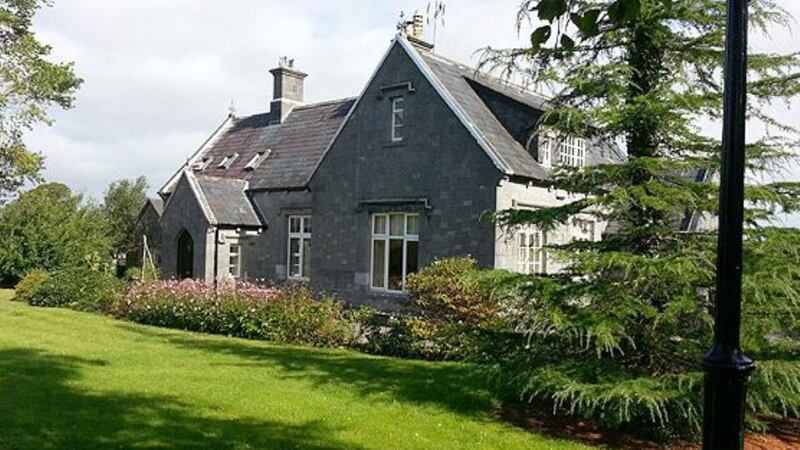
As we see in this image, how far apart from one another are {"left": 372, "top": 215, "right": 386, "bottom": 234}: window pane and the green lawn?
272 inches

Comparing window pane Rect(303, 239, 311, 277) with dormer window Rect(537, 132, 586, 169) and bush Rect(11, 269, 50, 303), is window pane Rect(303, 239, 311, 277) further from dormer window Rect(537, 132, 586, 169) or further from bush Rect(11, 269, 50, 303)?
bush Rect(11, 269, 50, 303)

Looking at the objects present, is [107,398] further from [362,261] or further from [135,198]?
[135,198]

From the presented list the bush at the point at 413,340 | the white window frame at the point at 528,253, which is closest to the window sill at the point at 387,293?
the white window frame at the point at 528,253

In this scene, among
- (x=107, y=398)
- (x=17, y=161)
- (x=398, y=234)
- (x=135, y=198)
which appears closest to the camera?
(x=107, y=398)

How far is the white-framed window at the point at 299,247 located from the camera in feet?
79.7

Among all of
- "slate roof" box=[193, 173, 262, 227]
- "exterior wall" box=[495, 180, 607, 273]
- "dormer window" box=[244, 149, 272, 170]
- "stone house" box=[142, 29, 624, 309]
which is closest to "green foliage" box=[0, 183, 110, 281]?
"stone house" box=[142, 29, 624, 309]

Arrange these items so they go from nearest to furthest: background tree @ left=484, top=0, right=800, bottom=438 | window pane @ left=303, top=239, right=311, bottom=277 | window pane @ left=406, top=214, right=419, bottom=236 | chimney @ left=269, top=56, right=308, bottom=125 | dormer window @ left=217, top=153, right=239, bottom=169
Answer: background tree @ left=484, top=0, right=800, bottom=438 → window pane @ left=406, top=214, right=419, bottom=236 → window pane @ left=303, top=239, right=311, bottom=277 → dormer window @ left=217, top=153, right=239, bottom=169 → chimney @ left=269, top=56, right=308, bottom=125

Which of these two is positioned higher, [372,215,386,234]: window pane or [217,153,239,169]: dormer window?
[217,153,239,169]: dormer window

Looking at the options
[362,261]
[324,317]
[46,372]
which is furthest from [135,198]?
[46,372]

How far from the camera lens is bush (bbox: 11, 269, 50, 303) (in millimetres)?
23906

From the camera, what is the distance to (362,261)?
21.4 metres

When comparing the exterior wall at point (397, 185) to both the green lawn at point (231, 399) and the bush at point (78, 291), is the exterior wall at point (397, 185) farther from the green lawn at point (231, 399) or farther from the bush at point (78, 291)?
the bush at point (78, 291)

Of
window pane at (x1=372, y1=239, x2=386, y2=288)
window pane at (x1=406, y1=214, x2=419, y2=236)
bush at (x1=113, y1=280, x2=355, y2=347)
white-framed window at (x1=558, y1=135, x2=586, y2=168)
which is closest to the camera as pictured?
bush at (x1=113, y1=280, x2=355, y2=347)

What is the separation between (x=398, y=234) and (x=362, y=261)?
1.53 m
